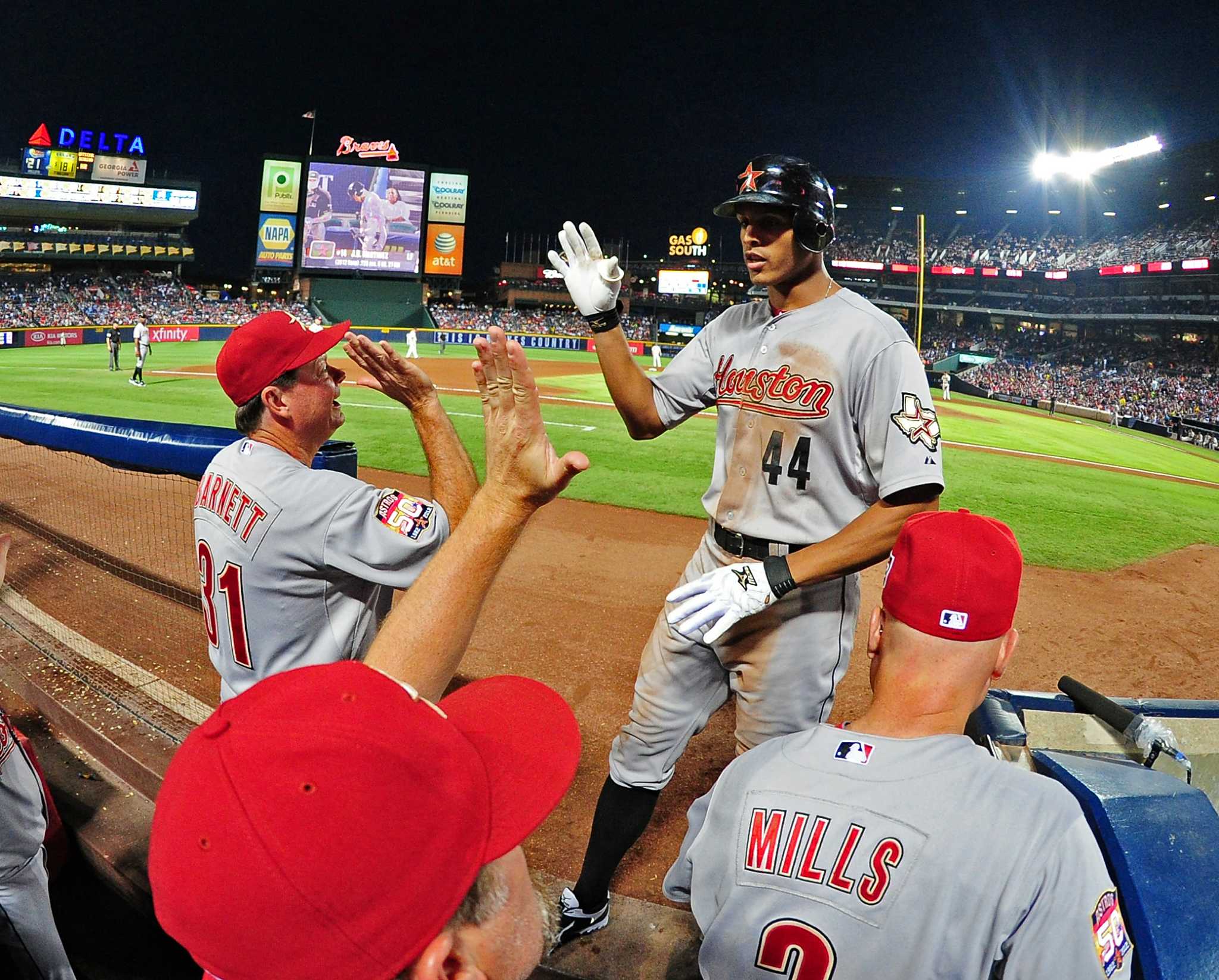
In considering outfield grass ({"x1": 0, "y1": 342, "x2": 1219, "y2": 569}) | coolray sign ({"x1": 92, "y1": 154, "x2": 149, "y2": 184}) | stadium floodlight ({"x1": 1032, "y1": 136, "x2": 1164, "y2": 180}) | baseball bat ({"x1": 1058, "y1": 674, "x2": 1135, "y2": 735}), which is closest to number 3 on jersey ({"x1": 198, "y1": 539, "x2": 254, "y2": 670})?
baseball bat ({"x1": 1058, "y1": 674, "x2": 1135, "y2": 735})

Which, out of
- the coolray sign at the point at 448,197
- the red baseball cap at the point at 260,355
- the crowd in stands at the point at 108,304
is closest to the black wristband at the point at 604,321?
the red baseball cap at the point at 260,355

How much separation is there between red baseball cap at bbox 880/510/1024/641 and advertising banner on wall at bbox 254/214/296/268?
5408cm

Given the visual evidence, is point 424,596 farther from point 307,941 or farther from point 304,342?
point 304,342

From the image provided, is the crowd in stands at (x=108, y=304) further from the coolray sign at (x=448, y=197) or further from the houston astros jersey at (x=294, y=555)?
the houston astros jersey at (x=294, y=555)

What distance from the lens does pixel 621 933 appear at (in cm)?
262

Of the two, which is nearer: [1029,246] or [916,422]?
[916,422]

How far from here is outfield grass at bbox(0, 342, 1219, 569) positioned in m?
10.0

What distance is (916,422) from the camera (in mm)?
2357

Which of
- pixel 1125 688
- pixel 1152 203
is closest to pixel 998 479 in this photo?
pixel 1125 688

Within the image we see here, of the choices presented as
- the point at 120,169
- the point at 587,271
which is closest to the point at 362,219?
the point at 120,169

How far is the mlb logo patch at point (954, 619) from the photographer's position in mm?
1411

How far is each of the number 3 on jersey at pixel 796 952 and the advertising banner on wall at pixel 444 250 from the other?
2136 inches

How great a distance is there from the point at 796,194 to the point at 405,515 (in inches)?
62.4

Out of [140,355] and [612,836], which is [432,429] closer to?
[612,836]
